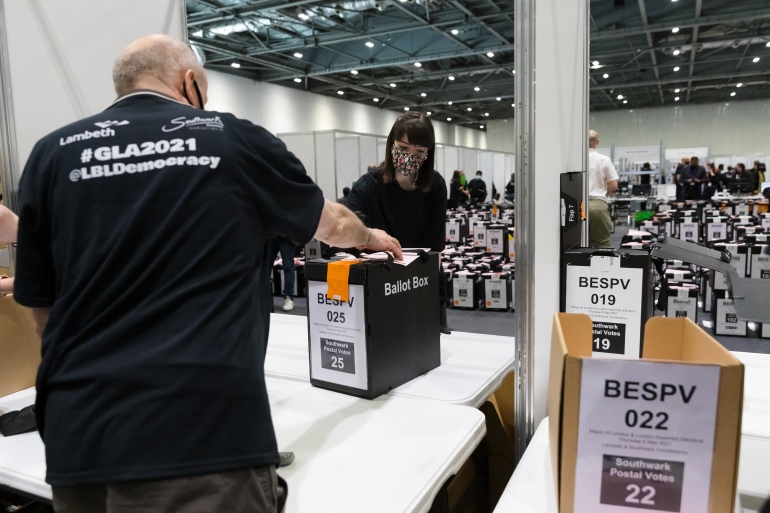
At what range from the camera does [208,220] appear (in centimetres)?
86

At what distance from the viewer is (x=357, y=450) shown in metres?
1.18

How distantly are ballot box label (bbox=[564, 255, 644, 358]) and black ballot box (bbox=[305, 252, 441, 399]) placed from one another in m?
0.41

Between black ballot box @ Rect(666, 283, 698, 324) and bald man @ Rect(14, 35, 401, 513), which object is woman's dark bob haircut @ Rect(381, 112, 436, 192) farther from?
black ballot box @ Rect(666, 283, 698, 324)

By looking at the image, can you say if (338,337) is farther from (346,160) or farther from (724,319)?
(346,160)

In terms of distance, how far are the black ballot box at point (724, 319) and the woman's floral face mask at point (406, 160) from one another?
363cm

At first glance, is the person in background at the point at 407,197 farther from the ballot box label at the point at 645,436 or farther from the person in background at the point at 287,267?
the person in background at the point at 287,267

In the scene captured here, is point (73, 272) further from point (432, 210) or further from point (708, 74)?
point (708, 74)

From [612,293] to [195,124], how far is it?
40.4 inches

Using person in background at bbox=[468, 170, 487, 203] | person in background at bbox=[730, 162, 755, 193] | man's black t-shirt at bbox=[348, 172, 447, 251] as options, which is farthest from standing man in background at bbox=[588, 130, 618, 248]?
person in background at bbox=[730, 162, 755, 193]

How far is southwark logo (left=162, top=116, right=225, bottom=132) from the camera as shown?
0.86m

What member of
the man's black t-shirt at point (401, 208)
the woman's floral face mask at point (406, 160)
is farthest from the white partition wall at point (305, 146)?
the woman's floral face mask at point (406, 160)

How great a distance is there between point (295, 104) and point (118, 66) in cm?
1319

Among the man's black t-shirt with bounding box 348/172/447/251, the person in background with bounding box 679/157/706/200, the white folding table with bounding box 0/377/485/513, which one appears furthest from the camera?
the person in background with bounding box 679/157/706/200

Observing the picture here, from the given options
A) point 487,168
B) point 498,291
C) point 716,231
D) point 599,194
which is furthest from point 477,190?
point 599,194
